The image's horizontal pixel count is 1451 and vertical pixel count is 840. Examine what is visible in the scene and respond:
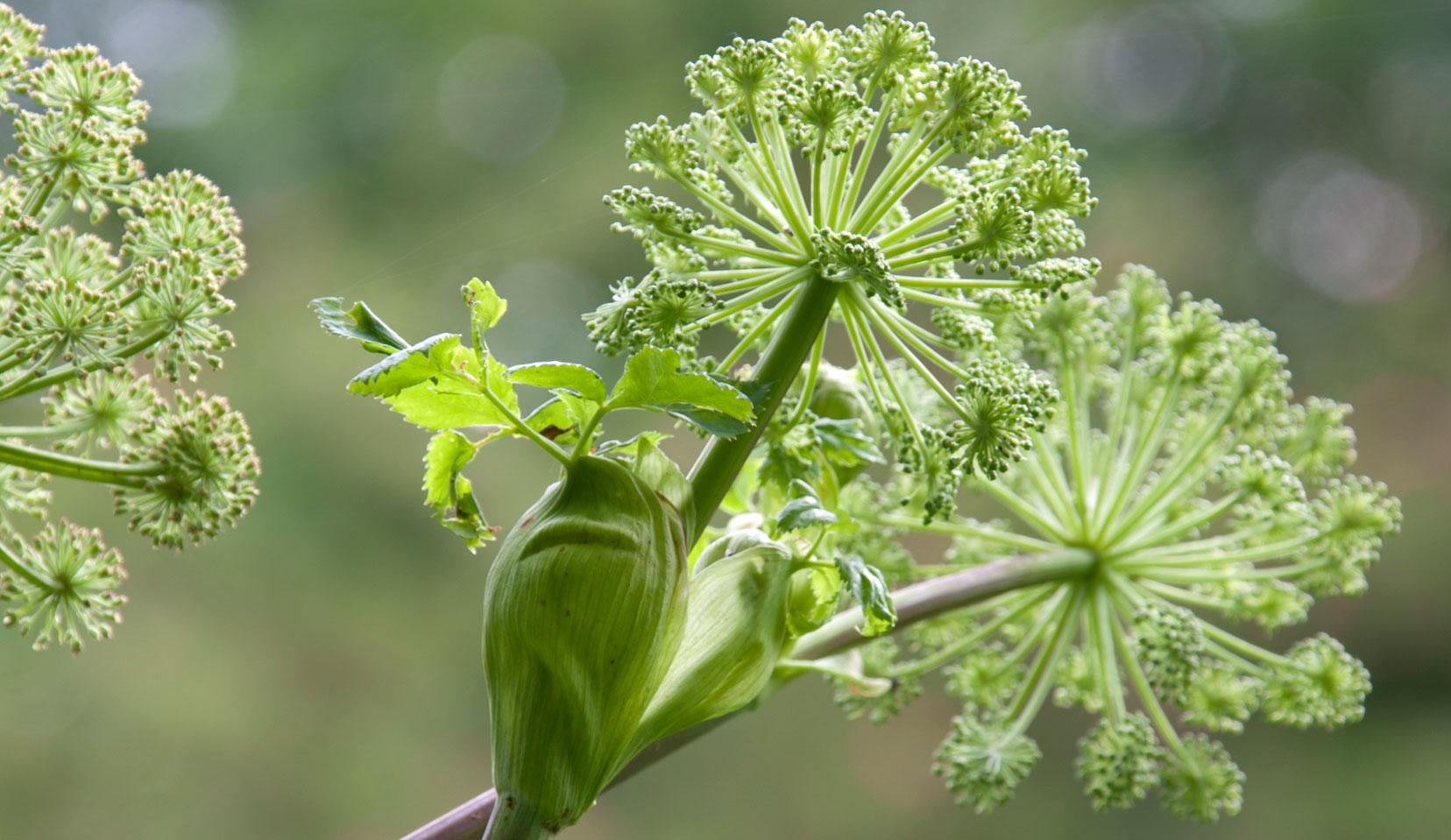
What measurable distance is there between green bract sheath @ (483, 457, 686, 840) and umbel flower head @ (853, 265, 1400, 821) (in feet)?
1.08

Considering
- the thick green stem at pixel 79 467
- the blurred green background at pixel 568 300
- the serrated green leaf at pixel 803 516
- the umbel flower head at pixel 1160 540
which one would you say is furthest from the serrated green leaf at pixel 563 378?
the blurred green background at pixel 568 300

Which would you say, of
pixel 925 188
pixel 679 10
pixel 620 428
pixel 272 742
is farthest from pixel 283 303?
pixel 925 188

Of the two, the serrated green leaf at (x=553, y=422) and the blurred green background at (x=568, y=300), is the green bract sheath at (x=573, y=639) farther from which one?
the blurred green background at (x=568, y=300)

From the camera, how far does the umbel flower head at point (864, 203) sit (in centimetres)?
60

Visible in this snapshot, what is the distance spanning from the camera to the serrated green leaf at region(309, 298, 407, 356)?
512mm

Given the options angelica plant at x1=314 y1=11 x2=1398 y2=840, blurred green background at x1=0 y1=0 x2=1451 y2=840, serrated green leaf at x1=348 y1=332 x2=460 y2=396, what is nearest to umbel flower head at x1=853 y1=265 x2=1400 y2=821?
angelica plant at x1=314 y1=11 x2=1398 y2=840

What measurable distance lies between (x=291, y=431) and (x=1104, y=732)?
5.55 ft

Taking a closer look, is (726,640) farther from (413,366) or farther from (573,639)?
(413,366)

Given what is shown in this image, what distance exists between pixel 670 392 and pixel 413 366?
110mm

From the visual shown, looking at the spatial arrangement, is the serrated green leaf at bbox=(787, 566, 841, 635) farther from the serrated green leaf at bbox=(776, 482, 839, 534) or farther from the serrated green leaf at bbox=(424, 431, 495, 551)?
the serrated green leaf at bbox=(424, 431, 495, 551)

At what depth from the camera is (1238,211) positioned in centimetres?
250

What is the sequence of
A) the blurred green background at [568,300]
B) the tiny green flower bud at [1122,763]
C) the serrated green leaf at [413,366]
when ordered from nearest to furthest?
the serrated green leaf at [413,366] → the tiny green flower bud at [1122,763] → the blurred green background at [568,300]

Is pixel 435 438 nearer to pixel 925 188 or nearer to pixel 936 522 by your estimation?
pixel 936 522

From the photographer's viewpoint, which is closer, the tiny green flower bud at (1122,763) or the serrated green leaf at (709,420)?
the serrated green leaf at (709,420)
